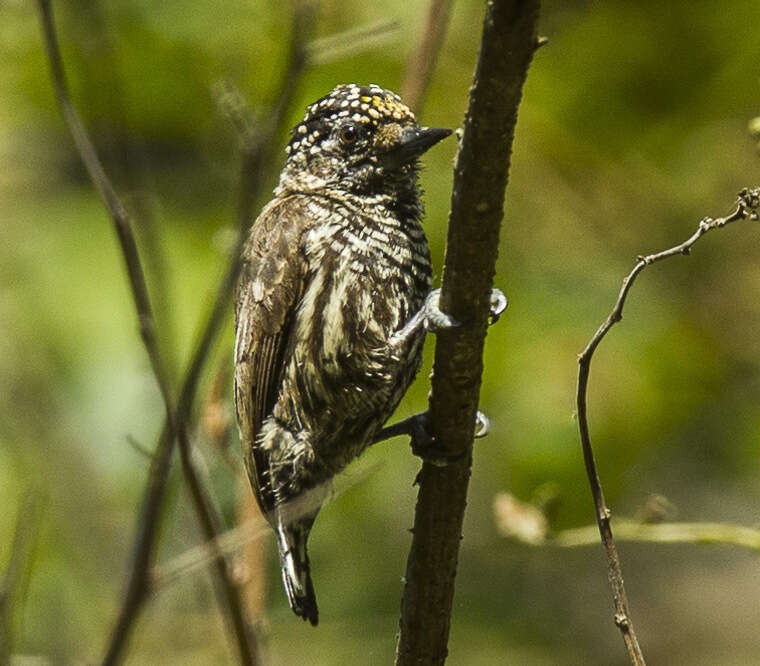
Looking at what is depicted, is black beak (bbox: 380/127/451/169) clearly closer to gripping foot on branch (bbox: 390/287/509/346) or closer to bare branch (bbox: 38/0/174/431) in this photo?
gripping foot on branch (bbox: 390/287/509/346)

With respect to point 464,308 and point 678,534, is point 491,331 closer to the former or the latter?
point 678,534

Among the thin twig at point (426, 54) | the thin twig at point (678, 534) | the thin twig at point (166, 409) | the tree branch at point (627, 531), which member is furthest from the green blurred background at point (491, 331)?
the thin twig at point (166, 409)

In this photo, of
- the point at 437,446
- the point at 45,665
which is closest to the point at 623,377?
the point at 437,446

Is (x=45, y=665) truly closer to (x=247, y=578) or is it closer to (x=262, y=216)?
(x=247, y=578)

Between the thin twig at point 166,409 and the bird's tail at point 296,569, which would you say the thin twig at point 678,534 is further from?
the thin twig at point 166,409

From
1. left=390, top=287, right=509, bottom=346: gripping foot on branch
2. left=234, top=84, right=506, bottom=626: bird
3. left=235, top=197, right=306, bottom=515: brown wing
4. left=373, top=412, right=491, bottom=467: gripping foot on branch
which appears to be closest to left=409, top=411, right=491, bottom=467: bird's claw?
left=373, top=412, right=491, bottom=467: gripping foot on branch

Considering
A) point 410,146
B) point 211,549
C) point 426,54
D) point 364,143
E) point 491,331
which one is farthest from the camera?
point 491,331

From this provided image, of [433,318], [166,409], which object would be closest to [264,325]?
[166,409]
